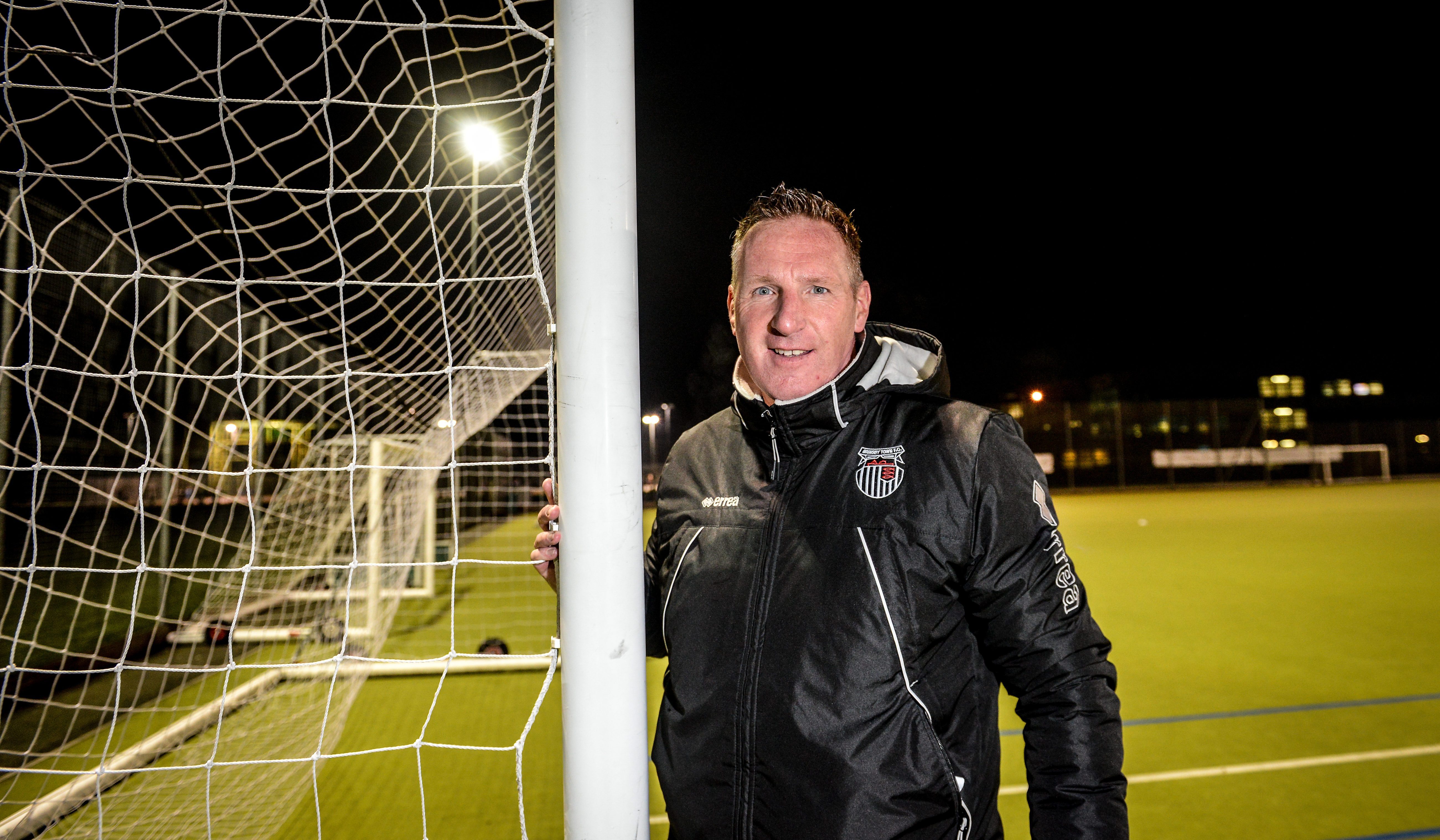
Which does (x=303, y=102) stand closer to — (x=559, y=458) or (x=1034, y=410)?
(x=559, y=458)

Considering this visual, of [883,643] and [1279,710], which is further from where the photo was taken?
[1279,710]

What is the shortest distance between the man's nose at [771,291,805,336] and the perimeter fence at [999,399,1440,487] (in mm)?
21099

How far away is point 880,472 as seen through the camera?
1.15 metres

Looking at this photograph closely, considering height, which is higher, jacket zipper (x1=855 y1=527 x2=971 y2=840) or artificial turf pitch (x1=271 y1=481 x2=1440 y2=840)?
jacket zipper (x1=855 y1=527 x2=971 y2=840)

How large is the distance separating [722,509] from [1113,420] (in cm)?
2285

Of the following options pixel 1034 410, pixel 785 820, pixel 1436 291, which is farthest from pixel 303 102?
pixel 1436 291

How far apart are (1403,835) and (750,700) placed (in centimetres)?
301

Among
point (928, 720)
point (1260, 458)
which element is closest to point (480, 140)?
point (928, 720)

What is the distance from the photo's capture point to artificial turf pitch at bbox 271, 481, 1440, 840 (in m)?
2.57

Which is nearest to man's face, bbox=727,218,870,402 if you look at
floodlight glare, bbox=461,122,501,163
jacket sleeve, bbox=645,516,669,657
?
jacket sleeve, bbox=645,516,669,657

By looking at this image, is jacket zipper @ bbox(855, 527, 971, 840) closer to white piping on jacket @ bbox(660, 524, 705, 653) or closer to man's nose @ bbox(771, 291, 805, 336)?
white piping on jacket @ bbox(660, 524, 705, 653)

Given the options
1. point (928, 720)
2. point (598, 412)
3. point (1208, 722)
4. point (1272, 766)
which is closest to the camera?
point (598, 412)

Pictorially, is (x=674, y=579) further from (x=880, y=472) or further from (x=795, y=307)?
(x=795, y=307)

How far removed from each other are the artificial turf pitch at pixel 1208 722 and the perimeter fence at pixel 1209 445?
45.2ft
